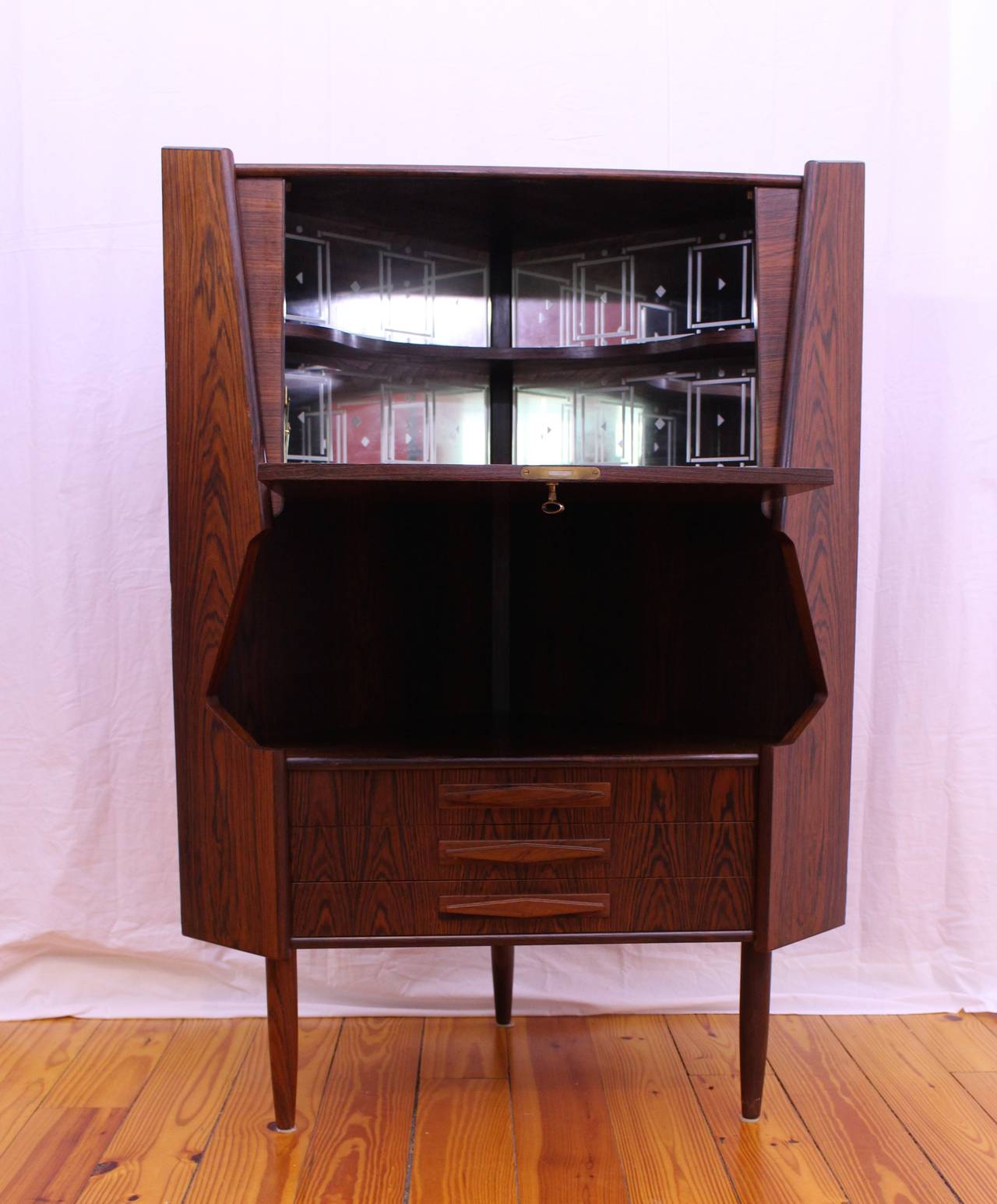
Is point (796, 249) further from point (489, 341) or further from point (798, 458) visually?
point (489, 341)

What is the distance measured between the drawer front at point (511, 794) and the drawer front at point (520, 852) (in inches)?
0.6

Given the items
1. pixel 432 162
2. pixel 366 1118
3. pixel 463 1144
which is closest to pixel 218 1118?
pixel 366 1118

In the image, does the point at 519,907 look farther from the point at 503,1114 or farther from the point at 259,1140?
the point at 259,1140

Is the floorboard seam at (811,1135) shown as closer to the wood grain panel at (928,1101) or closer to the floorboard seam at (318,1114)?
the wood grain panel at (928,1101)

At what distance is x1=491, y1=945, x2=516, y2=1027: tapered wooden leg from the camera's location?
207cm

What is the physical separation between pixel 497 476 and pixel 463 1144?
110 cm

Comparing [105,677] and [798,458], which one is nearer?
[798,458]

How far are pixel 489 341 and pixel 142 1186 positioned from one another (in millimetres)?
1555

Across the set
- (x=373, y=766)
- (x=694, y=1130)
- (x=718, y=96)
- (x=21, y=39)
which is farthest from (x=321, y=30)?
(x=694, y=1130)

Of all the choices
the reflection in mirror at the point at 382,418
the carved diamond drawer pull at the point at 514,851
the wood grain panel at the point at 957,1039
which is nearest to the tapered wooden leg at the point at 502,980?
the carved diamond drawer pull at the point at 514,851

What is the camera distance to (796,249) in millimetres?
1599

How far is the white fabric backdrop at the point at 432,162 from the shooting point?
2.09 metres

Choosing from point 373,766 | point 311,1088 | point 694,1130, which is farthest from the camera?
point 311,1088

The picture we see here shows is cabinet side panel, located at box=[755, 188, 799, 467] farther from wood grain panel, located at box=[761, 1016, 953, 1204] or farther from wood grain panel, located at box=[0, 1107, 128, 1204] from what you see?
wood grain panel, located at box=[0, 1107, 128, 1204]
